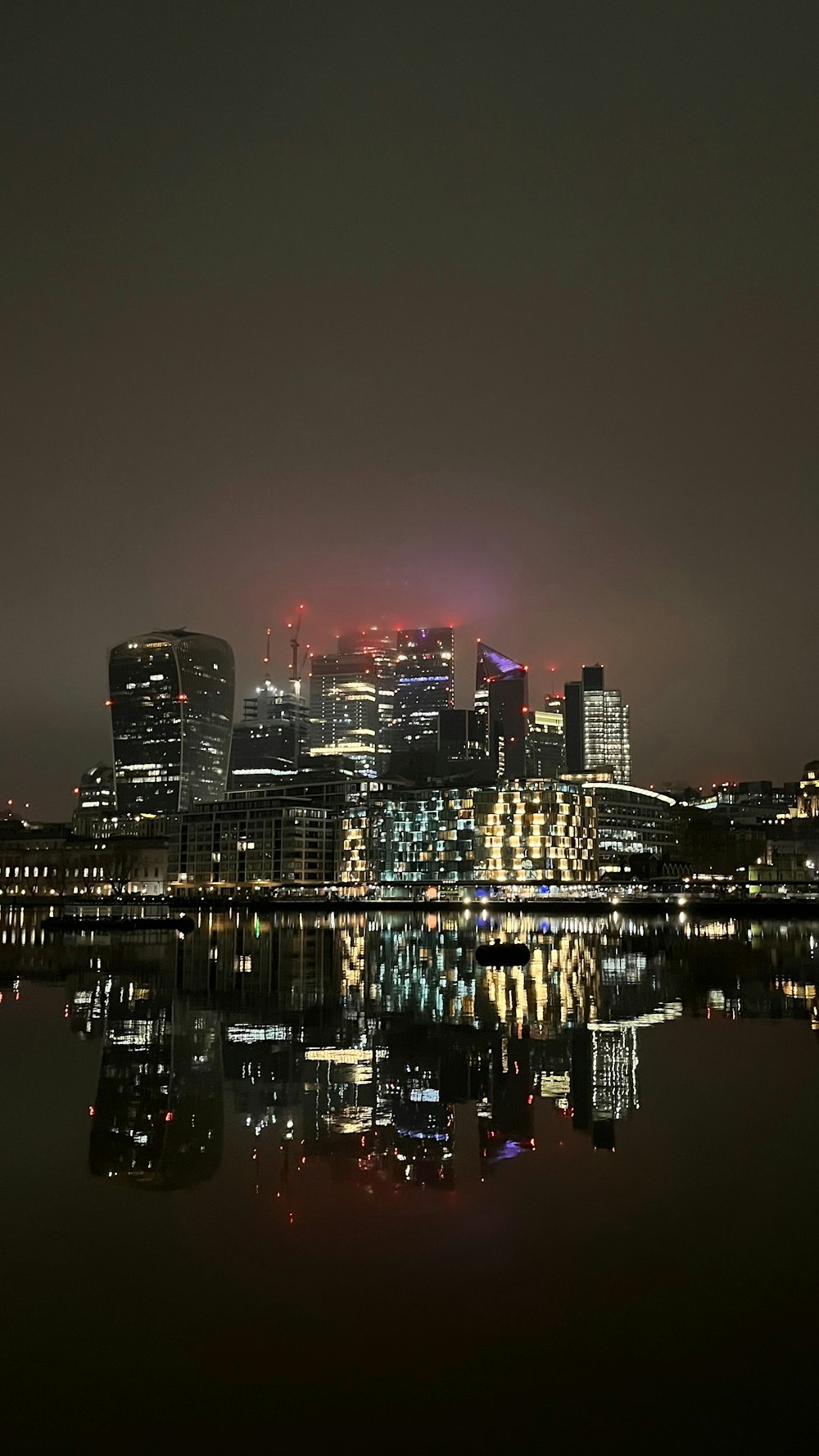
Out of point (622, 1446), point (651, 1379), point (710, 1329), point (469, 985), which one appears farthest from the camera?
point (469, 985)

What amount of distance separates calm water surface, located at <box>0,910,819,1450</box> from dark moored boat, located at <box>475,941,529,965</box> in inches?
1182

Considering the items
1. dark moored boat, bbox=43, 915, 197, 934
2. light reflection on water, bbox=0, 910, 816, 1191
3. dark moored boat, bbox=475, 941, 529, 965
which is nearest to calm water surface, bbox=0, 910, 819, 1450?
light reflection on water, bbox=0, 910, 816, 1191

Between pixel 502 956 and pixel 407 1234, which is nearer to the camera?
pixel 407 1234

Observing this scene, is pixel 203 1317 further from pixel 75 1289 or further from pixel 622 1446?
pixel 622 1446

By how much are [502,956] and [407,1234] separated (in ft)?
163

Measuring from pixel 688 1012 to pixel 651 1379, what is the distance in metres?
27.7

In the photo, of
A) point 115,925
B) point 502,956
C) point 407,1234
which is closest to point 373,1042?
point 407,1234

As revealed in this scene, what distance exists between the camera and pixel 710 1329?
37.5 feet

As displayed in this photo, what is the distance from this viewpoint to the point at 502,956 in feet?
206

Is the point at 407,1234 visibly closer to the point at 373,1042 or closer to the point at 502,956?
the point at 373,1042

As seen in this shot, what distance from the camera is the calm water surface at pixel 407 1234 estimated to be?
1001cm

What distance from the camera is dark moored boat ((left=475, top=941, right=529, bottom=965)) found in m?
62.5

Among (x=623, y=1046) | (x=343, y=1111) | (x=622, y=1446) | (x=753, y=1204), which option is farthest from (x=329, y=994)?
(x=622, y=1446)

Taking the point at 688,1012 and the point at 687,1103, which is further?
the point at 688,1012
